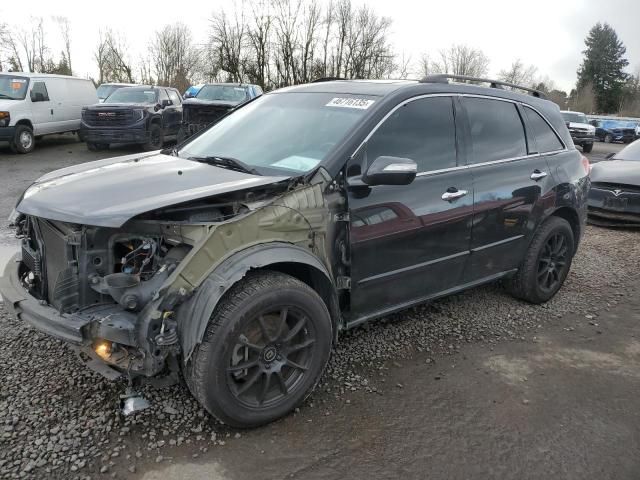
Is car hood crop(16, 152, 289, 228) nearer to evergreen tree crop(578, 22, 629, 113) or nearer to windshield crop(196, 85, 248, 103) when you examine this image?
windshield crop(196, 85, 248, 103)

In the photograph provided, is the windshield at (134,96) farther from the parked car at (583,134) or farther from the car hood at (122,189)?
the parked car at (583,134)

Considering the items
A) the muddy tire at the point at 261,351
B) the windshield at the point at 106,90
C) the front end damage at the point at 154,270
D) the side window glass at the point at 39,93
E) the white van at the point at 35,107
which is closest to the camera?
the front end damage at the point at 154,270

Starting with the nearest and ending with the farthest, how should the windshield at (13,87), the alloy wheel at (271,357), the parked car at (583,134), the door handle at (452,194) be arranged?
the alloy wheel at (271,357), the door handle at (452,194), the windshield at (13,87), the parked car at (583,134)

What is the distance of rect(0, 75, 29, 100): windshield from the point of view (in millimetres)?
13136

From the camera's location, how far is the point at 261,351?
9.23 feet

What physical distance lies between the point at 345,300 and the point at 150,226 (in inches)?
51.1

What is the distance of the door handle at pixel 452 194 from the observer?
3.56 m

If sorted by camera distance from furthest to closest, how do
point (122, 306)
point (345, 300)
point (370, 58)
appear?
point (370, 58), point (345, 300), point (122, 306)

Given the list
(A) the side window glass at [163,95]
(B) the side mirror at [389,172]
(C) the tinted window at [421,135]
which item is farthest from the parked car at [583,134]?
(B) the side mirror at [389,172]

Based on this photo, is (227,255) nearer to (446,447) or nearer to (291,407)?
(291,407)

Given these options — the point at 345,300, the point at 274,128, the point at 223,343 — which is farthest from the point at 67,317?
the point at 274,128

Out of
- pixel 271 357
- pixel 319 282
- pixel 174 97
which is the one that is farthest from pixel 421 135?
pixel 174 97

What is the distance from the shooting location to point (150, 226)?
8.69ft

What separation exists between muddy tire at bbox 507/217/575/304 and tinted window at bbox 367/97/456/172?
4.52 feet
